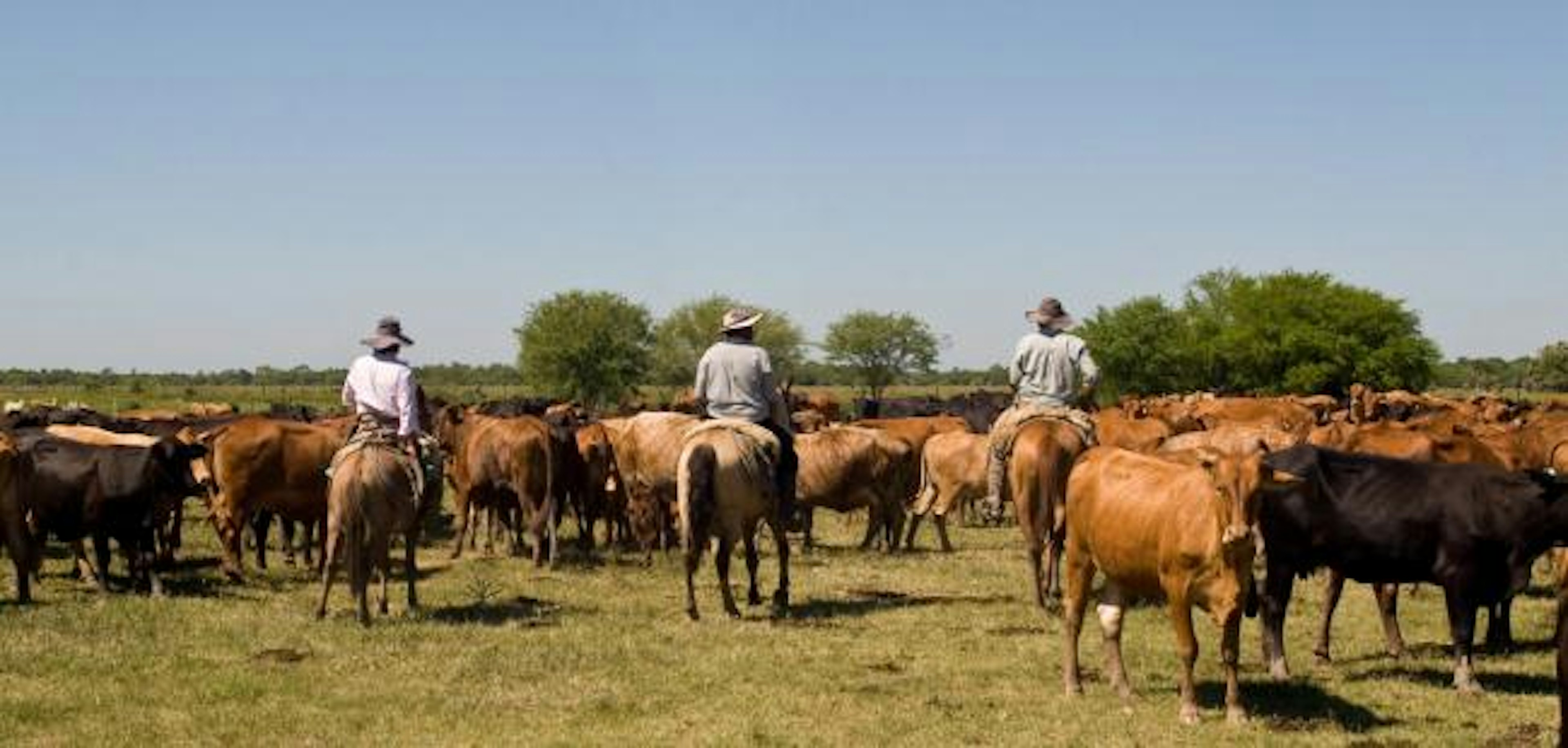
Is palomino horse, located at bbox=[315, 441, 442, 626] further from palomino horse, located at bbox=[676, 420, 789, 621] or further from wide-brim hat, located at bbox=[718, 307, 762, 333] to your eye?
wide-brim hat, located at bbox=[718, 307, 762, 333]

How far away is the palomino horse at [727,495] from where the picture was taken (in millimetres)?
13062

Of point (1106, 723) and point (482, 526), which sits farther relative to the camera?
point (482, 526)

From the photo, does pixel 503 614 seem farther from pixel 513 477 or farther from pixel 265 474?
pixel 513 477

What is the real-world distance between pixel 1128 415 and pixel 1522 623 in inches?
553

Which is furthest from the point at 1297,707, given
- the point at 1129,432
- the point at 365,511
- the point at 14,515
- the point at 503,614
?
the point at 1129,432

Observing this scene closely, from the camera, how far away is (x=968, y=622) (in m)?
13.0

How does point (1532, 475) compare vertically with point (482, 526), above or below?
above

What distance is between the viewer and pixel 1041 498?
536 inches

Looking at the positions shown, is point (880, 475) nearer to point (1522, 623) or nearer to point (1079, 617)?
point (1522, 623)

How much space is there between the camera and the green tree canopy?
7062 cm

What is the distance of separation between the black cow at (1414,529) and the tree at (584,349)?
73.2 metres

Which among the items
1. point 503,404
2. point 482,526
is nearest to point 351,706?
point 482,526

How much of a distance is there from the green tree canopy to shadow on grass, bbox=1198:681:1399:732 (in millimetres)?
57474

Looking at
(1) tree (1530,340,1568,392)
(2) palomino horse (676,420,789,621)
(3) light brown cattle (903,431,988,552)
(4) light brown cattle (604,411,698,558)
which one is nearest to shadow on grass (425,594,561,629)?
(2) palomino horse (676,420,789,621)
